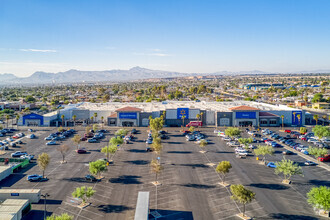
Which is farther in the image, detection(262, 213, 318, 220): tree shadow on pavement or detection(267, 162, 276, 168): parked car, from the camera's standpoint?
detection(267, 162, 276, 168): parked car

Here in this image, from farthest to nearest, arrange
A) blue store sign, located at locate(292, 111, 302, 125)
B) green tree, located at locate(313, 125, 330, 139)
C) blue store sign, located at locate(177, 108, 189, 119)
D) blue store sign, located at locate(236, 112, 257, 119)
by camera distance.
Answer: blue store sign, located at locate(177, 108, 189, 119) → blue store sign, located at locate(292, 111, 302, 125) → blue store sign, located at locate(236, 112, 257, 119) → green tree, located at locate(313, 125, 330, 139)

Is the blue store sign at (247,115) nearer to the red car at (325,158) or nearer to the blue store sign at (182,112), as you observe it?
the blue store sign at (182,112)

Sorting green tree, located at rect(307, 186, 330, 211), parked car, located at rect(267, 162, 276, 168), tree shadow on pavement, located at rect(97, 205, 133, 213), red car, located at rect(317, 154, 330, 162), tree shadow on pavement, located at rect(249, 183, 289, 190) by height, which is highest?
green tree, located at rect(307, 186, 330, 211)

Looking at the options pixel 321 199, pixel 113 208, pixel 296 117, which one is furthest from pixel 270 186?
pixel 296 117

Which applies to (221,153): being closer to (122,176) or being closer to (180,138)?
(180,138)

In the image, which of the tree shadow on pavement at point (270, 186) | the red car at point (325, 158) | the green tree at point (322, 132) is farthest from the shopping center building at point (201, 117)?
the tree shadow on pavement at point (270, 186)

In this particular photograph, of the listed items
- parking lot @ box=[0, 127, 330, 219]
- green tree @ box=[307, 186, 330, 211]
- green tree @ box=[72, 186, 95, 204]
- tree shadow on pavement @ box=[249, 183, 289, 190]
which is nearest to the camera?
green tree @ box=[307, 186, 330, 211]

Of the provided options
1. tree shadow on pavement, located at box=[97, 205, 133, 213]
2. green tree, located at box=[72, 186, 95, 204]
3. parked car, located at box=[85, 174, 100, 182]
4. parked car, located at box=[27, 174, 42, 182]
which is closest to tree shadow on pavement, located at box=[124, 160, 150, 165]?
parked car, located at box=[85, 174, 100, 182]

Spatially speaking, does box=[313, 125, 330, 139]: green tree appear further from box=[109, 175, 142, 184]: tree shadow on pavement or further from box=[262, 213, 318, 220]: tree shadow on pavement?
box=[109, 175, 142, 184]: tree shadow on pavement

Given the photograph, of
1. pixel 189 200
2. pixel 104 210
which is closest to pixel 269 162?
pixel 189 200

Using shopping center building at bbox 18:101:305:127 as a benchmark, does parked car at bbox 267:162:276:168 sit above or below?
below
